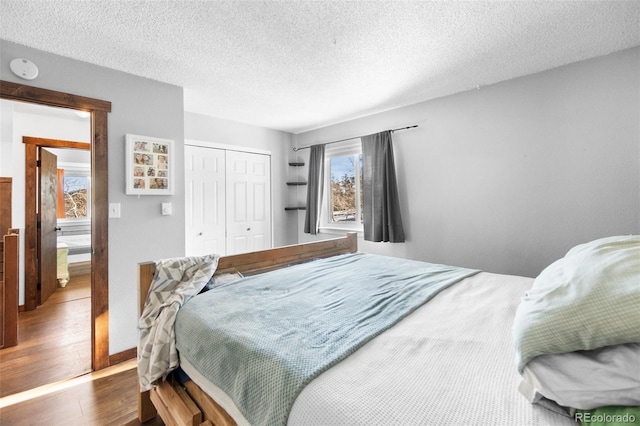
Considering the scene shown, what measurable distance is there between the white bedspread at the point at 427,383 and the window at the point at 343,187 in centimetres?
276

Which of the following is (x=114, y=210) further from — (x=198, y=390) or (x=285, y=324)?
(x=285, y=324)

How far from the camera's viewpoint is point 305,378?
87 centimetres

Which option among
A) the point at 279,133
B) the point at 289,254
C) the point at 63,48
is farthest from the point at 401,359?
the point at 279,133

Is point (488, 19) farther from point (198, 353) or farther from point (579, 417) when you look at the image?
point (198, 353)

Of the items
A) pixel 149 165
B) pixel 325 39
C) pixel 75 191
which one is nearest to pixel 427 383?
pixel 325 39

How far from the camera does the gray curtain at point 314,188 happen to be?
4.14m

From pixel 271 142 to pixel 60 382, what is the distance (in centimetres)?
339

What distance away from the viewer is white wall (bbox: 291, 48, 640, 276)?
2199 mm

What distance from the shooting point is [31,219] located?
3439mm

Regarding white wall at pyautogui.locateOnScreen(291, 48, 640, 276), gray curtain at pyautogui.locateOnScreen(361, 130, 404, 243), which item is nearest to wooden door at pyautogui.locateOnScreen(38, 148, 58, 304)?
gray curtain at pyautogui.locateOnScreen(361, 130, 404, 243)

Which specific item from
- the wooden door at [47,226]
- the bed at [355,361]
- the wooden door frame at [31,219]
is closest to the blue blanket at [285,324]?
the bed at [355,361]

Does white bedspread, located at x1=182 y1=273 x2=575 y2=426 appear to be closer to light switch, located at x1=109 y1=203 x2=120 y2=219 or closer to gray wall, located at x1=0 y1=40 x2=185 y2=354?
gray wall, located at x1=0 y1=40 x2=185 y2=354

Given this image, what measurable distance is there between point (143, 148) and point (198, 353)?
2032 mm

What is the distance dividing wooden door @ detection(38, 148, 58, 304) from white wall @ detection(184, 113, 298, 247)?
6.31 feet
